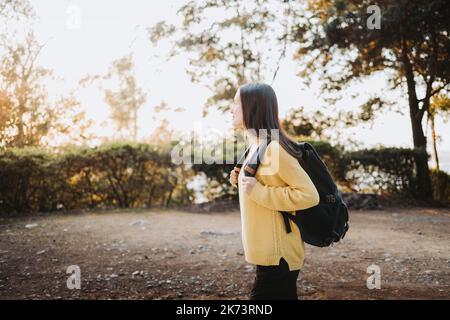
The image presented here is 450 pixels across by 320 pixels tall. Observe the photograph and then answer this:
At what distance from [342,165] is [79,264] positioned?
970 centimetres

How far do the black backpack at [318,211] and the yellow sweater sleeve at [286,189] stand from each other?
0.28ft

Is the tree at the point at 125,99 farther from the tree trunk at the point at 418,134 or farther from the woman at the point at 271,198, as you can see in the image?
the woman at the point at 271,198

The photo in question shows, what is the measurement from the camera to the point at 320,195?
7.46 ft

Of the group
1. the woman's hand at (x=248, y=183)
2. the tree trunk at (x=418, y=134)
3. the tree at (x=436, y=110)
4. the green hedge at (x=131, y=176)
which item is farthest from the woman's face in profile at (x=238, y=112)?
the tree at (x=436, y=110)

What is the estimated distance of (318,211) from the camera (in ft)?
7.25

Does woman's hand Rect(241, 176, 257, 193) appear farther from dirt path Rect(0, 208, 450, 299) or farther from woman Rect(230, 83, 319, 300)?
dirt path Rect(0, 208, 450, 299)

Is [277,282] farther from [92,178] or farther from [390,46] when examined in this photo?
[390,46]

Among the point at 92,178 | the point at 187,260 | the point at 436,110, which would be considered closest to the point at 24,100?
the point at 92,178

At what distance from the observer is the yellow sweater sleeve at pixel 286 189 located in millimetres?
2145

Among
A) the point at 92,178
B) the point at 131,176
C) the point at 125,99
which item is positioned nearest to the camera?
the point at 92,178

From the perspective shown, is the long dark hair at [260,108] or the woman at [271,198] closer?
the woman at [271,198]

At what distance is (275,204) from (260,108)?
556 millimetres

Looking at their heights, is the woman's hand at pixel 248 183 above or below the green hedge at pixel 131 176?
above
